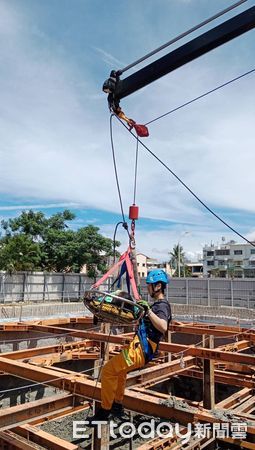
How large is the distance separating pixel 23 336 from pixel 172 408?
6.01 meters

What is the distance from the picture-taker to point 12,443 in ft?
11.9

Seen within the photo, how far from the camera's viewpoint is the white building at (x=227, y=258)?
76.3 metres

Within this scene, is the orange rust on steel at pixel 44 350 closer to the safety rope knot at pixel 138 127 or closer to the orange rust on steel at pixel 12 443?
the orange rust on steel at pixel 12 443

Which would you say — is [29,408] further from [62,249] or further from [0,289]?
[62,249]

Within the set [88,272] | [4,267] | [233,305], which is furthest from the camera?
[88,272]

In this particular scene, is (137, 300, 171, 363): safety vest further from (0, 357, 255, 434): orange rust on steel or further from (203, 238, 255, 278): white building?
(203, 238, 255, 278): white building

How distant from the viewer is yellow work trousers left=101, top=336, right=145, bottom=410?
3.63 meters

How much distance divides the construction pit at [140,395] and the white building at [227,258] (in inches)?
2652

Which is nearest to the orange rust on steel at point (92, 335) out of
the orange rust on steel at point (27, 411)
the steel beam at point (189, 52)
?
the orange rust on steel at point (27, 411)

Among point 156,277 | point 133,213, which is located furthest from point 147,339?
point 133,213

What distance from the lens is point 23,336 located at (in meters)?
8.91

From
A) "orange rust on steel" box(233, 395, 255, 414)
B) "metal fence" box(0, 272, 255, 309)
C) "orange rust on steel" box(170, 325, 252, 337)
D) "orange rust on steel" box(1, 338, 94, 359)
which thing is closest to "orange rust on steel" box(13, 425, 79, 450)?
"orange rust on steel" box(1, 338, 94, 359)

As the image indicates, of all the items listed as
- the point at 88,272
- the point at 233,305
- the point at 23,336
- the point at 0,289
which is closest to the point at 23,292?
the point at 0,289

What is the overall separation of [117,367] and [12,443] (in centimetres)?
126
